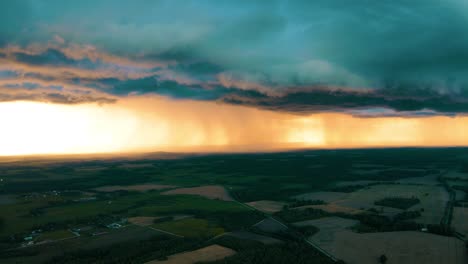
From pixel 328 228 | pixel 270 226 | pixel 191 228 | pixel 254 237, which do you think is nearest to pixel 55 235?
pixel 191 228

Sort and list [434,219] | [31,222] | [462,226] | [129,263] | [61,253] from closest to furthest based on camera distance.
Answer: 1. [129,263]
2. [61,253]
3. [462,226]
4. [434,219]
5. [31,222]

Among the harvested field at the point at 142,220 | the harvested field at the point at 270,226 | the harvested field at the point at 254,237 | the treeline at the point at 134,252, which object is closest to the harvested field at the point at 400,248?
the harvested field at the point at 254,237

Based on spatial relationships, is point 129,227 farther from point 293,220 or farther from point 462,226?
point 462,226

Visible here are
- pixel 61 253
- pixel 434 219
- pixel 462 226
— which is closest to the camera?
pixel 61 253

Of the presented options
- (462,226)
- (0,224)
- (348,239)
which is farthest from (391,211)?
(0,224)

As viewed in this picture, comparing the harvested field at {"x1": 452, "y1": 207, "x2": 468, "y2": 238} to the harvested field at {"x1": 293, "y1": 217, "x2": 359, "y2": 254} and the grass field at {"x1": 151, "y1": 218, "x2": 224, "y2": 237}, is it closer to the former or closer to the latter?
the harvested field at {"x1": 293, "y1": 217, "x2": 359, "y2": 254}

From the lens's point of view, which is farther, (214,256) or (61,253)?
(61,253)

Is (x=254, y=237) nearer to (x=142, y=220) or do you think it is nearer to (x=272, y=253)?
(x=272, y=253)
